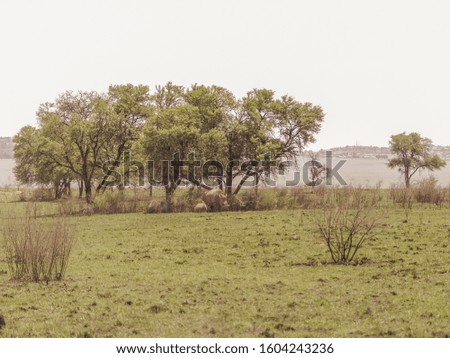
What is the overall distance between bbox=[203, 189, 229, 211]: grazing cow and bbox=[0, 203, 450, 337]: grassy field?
57.7ft

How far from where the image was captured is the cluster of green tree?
4956 centimetres

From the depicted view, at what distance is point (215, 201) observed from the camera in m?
45.0

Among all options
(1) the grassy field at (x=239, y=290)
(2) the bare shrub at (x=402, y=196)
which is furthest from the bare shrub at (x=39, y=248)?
(2) the bare shrub at (x=402, y=196)

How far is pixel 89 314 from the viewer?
40.9ft

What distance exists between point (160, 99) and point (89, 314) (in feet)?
161

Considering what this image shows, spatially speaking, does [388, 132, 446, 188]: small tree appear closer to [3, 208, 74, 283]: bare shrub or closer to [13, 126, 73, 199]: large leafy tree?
[13, 126, 73, 199]: large leafy tree

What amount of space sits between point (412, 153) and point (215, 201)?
55763mm

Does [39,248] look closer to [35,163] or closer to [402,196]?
[402,196]

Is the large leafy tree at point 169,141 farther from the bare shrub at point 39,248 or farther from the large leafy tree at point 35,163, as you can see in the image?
the bare shrub at point 39,248

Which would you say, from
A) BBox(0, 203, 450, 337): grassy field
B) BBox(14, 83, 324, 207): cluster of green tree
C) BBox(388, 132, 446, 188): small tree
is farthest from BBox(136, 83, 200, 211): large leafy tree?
BBox(388, 132, 446, 188): small tree
